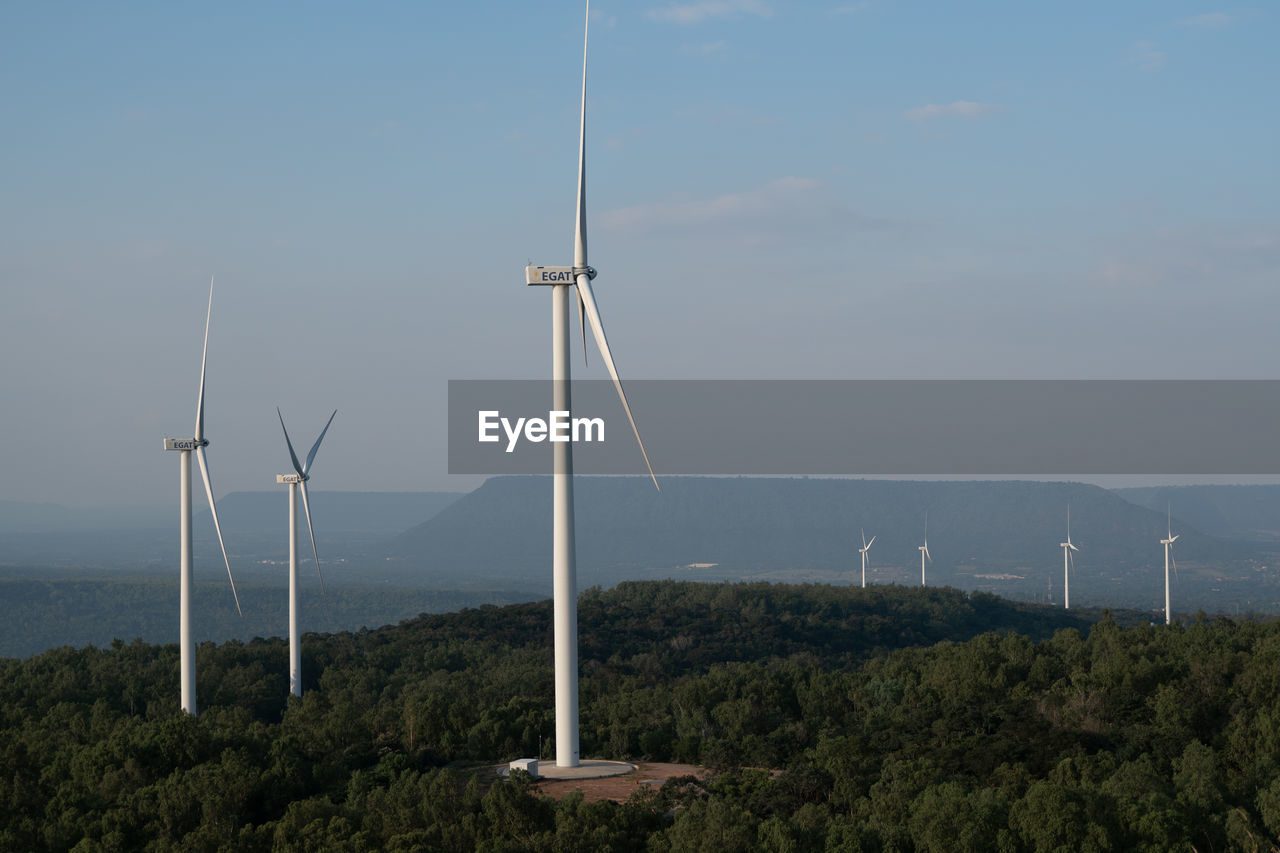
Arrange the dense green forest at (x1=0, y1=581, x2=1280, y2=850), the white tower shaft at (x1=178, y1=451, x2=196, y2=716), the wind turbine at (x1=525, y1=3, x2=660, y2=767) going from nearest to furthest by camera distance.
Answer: the dense green forest at (x1=0, y1=581, x2=1280, y2=850) < the wind turbine at (x1=525, y1=3, x2=660, y2=767) < the white tower shaft at (x1=178, y1=451, x2=196, y2=716)

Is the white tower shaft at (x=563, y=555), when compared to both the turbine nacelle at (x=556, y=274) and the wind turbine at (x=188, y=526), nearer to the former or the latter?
the turbine nacelle at (x=556, y=274)

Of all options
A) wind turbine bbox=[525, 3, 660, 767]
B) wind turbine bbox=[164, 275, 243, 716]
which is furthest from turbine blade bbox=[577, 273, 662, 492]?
wind turbine bbox=[164, 275, 243, 716]

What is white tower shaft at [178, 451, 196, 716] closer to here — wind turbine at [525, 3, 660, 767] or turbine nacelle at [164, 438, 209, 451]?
turbine nacelle at [164, 438, 209, 451]

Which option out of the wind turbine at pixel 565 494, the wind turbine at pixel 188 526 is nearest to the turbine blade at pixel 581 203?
the wind turbine at pixel 565 494

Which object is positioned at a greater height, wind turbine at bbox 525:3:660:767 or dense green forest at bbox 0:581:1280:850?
wind turbine at bbox 525:3:660:767

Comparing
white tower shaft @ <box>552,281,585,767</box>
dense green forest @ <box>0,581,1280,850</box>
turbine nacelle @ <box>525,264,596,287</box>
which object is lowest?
dense green forest @ <box>0,581,1280,850</box>

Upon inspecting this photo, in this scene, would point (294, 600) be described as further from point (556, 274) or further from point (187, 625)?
point (556, 274)

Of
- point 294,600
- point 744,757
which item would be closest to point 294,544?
point 294,600
